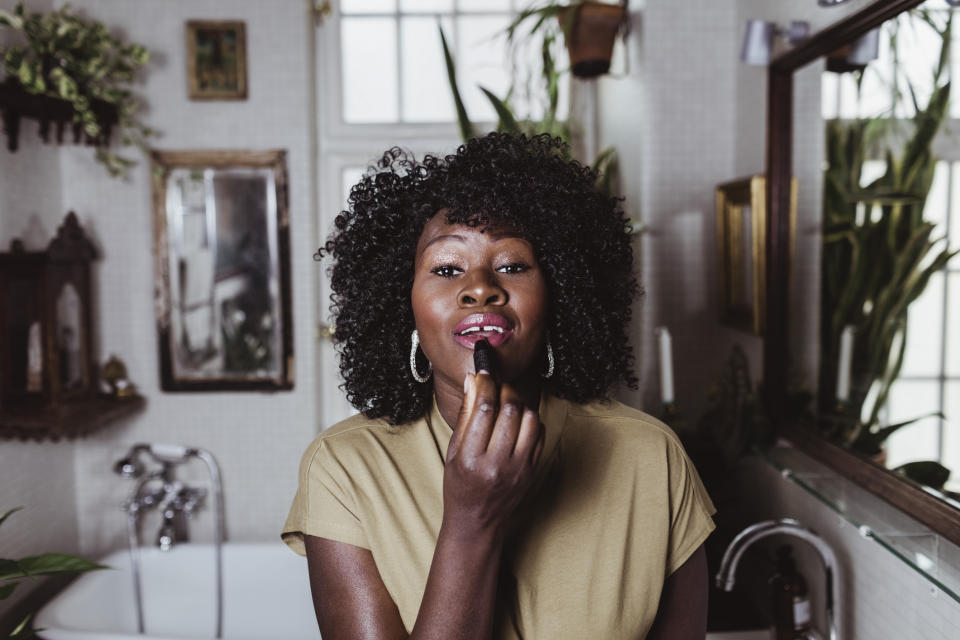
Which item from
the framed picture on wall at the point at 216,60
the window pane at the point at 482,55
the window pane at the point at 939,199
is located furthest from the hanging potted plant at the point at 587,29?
the window pane at the point at 939,199

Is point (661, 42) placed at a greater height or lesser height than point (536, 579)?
greater

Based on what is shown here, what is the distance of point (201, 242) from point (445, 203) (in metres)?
1.86

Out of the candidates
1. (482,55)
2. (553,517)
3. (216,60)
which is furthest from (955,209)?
(216,60)

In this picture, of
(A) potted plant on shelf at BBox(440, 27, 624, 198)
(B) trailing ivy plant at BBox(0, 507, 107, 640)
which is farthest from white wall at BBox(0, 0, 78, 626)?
(A) potted plant on shelf at BBox(440, 27, 624, 198)

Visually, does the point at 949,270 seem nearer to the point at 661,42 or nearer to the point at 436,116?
the point at 661,42

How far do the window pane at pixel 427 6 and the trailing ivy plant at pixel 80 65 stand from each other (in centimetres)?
86

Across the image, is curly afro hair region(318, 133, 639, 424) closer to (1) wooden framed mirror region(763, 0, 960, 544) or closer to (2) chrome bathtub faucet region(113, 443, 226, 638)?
(1) wooden framed mirror region(763, 0, 960, 544)

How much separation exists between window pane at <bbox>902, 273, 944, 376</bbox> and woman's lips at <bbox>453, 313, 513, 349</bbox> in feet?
2.36

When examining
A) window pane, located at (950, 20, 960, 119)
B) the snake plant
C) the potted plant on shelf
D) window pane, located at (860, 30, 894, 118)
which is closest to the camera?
window pane, located at (950, 20, 960, 119)

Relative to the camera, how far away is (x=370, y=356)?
1.09 m

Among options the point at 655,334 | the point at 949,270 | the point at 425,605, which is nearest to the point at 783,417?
the point at 655,334

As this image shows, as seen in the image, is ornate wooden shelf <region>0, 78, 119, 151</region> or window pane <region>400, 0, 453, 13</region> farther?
window pane <region>400, 0, 453, 13</region>

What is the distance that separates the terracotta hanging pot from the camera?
7.07 ft

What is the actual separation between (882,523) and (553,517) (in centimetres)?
64
